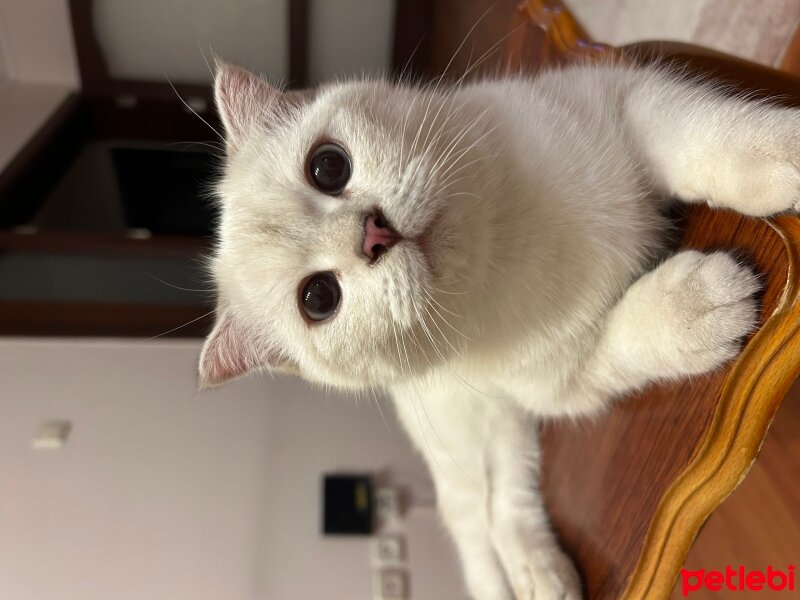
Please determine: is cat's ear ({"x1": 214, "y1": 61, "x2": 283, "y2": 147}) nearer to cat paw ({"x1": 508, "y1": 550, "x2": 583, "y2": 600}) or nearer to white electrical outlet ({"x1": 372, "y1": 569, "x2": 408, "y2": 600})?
cat paw ({"x1": 508, "y1": 550, "x2": 583, "y2": 600})

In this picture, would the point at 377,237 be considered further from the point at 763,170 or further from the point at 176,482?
the point at 176,482

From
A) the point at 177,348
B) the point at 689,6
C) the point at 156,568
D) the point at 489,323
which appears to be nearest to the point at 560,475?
the point at 489,323

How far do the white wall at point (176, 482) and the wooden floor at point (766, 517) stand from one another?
1.21 meters

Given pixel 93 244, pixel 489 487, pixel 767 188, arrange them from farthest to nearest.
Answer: pixel 93 244, pixel 489 487, pixel 767 188

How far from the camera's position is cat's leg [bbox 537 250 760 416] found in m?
0.69

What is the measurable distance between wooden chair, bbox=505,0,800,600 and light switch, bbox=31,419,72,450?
2.09m

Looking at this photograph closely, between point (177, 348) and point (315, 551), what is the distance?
1168 millimetres

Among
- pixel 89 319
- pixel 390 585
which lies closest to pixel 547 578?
pixel 390 585

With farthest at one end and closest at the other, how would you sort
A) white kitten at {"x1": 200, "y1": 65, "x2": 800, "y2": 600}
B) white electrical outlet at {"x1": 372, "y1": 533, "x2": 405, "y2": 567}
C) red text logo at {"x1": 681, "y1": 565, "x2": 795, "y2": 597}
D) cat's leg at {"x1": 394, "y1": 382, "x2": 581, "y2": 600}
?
white electrical outlet at {"x1": 372, "y1": 533, "x2": 405, "y2": 567} → red text logo at {"x1": 681, "y1": 565, "x2": 795, "y2": 597} → cat's leg at {"x1": 394, "y1": 382, "x2": 581, "y2": 600} → white kitten at {"x1": 200, "y1": 65, "x2": 800, "y2": 600}

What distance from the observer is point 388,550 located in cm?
247

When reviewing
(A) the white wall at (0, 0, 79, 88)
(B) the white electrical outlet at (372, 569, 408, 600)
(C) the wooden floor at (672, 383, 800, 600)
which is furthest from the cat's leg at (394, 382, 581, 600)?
(A) the white wall at (0, 0, 79, 88)

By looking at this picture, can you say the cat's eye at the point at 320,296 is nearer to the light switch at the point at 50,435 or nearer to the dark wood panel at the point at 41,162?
the light switch at the point at 50,435

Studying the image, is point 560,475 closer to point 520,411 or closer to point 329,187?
point 520,411

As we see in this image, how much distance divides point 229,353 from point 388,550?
5.28 feet
